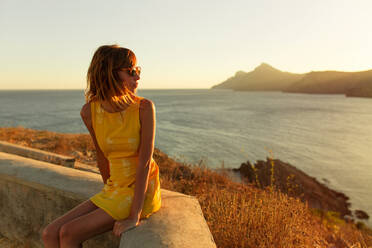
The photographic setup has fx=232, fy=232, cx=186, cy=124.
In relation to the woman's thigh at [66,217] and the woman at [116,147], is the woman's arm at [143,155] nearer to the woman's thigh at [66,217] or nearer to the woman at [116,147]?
the woman at [116,147]

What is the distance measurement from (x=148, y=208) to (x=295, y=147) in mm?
24942

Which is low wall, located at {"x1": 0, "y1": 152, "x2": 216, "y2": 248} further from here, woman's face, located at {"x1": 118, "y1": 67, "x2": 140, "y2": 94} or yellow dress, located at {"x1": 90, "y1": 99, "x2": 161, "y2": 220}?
woman's face, located at {"x1": 118, "y1": 67, "x2": 140, "y2": 94}

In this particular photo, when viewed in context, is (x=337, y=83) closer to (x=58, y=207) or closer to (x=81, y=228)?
(x=58, y=207)

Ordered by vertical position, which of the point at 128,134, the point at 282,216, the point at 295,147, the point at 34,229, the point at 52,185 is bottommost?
the point at 295,147

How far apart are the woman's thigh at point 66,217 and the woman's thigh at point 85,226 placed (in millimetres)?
93

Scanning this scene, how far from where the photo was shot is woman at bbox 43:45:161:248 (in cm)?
179

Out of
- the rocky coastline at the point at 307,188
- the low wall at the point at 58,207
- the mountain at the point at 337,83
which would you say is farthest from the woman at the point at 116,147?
the mountain at the point at 337,83

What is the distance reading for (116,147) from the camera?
1935 mm

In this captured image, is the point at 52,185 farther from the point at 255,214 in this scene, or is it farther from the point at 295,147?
the point at 295,147

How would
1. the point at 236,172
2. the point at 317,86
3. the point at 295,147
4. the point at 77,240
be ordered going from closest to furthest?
the point at 77,240 < the point at 236,172 < the point at 295,147 < the point at 317,86

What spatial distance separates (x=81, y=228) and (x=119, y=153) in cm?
62

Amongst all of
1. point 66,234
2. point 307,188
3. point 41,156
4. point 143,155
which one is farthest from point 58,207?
point 307,188

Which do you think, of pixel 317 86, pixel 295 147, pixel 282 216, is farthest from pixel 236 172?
pixel 317 86

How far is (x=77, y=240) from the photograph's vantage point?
70.4 inches
